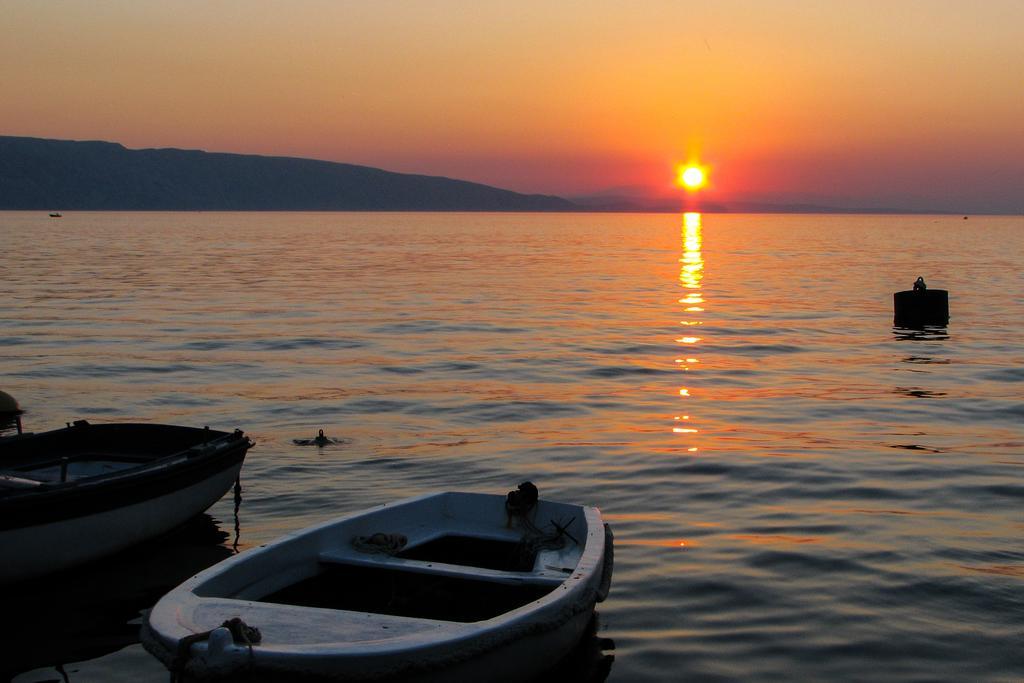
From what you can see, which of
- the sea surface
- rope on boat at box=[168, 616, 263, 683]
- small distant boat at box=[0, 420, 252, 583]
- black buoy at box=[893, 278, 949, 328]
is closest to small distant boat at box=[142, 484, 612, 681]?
rope on boat at box=[168, 616, 263, 683]

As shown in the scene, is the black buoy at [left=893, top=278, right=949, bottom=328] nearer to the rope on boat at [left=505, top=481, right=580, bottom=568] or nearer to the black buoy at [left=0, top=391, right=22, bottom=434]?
the black buoy at [left=0, top=391, right=22, bottom=434]

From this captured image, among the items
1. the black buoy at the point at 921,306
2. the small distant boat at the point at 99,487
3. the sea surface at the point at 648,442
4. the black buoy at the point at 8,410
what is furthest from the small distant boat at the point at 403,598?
the black buoy at the point at 921,306

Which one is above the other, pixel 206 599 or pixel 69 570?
pixel 206 599

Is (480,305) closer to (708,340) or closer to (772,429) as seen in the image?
(708,340)

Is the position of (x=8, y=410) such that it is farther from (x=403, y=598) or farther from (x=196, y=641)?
(x=196, y=641)

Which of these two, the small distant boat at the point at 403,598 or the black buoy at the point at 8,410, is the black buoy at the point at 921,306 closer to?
the black buoy at the point at 8,410

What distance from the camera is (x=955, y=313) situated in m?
43.5

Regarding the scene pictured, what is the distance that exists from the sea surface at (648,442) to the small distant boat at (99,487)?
0.43 metres

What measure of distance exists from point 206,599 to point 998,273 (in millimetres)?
72556

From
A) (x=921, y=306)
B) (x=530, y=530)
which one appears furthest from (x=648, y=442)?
(x=921, y=306)

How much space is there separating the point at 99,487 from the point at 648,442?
9.98 m

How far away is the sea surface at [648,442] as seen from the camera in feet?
34.6

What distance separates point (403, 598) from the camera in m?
10.0

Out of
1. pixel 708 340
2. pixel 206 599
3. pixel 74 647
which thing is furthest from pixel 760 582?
pixel 708 340
